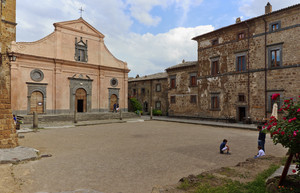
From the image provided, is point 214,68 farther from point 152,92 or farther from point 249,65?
point 152,92

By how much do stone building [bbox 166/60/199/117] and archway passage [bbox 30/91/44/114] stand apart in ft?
55.4

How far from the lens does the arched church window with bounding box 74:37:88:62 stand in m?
24.8

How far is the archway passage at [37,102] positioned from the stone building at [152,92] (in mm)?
17305

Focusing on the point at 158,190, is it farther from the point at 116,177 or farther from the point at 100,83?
the point at 100,83

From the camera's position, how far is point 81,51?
25469 mm

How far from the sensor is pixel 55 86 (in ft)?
74.3

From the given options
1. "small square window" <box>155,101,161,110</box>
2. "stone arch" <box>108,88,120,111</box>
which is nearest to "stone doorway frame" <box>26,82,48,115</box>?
"stone arch" <box>108,88,120,111</box>

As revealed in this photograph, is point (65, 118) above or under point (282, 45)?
under

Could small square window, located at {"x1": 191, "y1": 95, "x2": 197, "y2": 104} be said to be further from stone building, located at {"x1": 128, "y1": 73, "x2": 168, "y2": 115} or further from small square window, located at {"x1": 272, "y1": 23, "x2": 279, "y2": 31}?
small square window, located at {"x1": 272, "y1": 23, "x2": 279, "y2": 31}

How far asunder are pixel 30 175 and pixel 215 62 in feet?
68.1

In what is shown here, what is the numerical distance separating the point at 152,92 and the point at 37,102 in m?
17.9

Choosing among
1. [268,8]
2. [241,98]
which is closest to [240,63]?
[241,98]

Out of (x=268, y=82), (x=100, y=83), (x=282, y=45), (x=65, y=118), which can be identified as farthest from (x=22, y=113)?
(x=282, y=45)

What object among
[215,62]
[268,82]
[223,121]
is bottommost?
[223,121]
